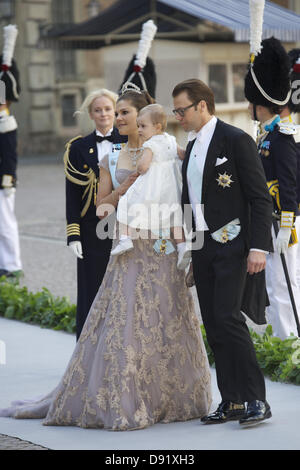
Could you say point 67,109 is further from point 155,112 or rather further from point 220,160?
point 220,160

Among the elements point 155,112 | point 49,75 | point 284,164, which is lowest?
point 284,164

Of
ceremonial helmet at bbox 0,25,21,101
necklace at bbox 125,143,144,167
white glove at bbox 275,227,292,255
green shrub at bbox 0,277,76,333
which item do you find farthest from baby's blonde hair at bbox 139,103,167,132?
ceremonial helmet at bbox 0,25,21,101

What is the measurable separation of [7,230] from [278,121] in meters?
4.25

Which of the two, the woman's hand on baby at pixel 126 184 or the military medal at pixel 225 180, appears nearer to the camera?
the military medal at pixel 225 180

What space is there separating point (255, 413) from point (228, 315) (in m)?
0.48

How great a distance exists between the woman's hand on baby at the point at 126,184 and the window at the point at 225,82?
12.5m

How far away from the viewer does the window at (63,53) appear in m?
27.8

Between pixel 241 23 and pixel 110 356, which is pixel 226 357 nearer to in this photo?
pixel 110 356

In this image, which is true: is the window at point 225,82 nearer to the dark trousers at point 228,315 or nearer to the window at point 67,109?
the window at point 67,109

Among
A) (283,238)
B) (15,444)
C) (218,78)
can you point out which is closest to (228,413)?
(15,444)

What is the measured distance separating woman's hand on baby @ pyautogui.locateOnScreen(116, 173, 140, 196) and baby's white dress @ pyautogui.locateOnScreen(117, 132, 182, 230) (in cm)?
8

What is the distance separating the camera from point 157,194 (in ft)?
16.1

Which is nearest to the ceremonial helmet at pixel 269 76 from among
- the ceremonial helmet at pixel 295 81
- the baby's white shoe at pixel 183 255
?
the ceremonial helmet at pixel 295 81

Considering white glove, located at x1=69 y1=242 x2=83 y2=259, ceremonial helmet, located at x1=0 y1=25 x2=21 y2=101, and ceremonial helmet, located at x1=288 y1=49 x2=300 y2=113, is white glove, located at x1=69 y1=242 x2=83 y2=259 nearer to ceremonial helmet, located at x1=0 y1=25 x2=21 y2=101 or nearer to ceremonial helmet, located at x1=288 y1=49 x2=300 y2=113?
ceremonial helmet, located at x1=288 y1=49 x2=300 y2=113
